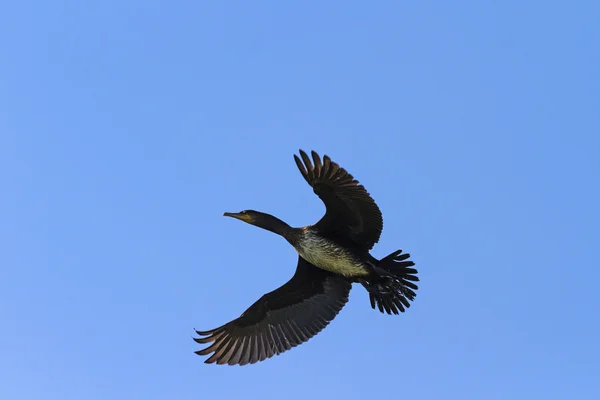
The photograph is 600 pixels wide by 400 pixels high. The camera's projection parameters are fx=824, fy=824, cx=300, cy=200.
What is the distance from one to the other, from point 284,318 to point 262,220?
1.35m

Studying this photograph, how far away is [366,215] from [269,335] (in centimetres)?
220

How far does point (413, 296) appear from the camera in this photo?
1031 centimetres

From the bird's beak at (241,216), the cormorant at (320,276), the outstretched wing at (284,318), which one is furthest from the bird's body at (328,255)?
the bird's beak at (241,216)

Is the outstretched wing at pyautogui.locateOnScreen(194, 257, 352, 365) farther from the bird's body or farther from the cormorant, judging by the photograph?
the bird's body

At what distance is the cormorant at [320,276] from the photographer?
386 inches

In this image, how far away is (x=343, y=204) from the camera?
9953 mm

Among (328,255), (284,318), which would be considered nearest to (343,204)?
(328,255)

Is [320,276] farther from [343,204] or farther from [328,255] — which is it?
[343,204]

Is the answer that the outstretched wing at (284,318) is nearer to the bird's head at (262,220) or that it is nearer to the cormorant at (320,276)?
the cormorant at (320,276)

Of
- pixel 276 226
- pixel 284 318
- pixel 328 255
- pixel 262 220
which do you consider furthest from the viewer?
pixel 284 318

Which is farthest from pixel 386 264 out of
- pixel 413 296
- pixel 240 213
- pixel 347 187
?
pixel 240 213

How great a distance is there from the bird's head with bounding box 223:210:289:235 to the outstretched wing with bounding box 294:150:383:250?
57cm

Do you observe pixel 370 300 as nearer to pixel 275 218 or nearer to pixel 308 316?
pixel 308 316

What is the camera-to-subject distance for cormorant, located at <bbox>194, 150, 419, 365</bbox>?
9.80m
